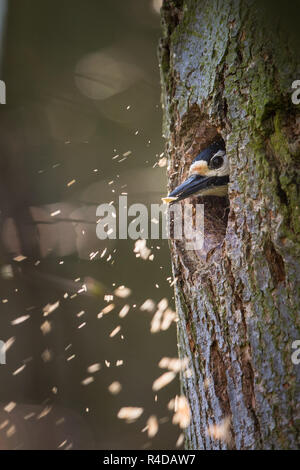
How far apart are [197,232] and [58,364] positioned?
1453mm

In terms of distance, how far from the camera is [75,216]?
7.88 ft

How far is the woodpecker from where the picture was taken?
1.33 metres

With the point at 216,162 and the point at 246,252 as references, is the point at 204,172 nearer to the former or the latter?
the point at 216,162

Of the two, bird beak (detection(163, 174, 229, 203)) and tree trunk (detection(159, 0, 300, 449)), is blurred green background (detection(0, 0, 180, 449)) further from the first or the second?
tree trunk (detection(159, 0, 300, 449))

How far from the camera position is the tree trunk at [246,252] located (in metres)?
0.93

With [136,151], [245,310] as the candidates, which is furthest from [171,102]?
[136,151]

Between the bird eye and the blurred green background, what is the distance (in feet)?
3.52

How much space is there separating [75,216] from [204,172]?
123 cm

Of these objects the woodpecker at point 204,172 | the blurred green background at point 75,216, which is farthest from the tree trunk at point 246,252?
the blurred green background at point 75,216

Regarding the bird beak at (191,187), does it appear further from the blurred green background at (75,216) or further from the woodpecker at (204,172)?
the blurred green background at (75,216)

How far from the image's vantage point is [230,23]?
108 cm

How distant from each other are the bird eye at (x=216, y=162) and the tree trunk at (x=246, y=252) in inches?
5.8

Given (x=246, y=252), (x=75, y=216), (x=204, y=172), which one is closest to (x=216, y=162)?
(x=204, y=172)

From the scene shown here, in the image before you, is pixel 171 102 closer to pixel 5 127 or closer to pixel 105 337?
pixel 5 127
